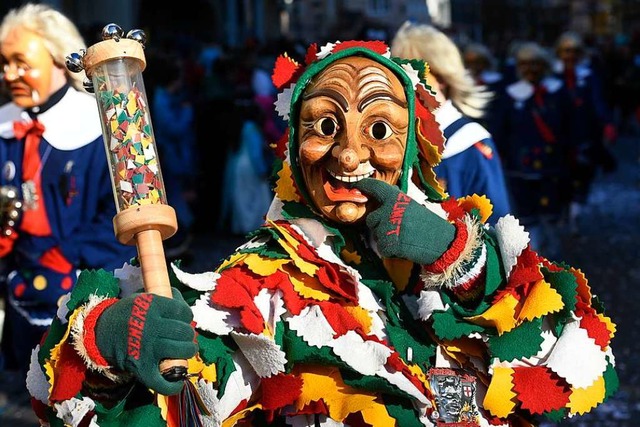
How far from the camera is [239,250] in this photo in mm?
2506

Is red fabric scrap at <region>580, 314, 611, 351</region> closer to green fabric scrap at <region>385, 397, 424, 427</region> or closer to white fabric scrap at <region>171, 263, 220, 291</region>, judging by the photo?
green fabric scrap at <region>385, 397, 424, 427</region>

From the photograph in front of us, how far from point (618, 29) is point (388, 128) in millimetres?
30912

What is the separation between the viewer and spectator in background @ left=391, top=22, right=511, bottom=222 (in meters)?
4.57

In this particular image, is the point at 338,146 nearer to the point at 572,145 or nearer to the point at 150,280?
the point at 150,280

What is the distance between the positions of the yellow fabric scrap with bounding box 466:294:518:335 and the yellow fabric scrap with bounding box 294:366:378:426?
30 centimetres

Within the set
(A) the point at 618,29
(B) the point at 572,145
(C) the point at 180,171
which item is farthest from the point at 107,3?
(A) the point at 618,29

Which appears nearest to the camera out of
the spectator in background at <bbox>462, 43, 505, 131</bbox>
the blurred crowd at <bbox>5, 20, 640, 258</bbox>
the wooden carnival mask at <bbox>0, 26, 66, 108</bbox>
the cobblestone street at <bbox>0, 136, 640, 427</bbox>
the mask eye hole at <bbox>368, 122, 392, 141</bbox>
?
the mask eye hole at <bbox>368, 122, 392, 141</bbox>

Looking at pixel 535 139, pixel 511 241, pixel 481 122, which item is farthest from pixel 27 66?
pixel 535 139

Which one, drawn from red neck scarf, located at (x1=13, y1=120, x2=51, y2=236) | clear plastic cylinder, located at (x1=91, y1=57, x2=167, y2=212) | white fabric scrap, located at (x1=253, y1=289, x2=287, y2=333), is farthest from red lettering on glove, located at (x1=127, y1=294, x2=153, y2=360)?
red neck scarf, located at (x1=13, y1=120, x2=51, y2=236)

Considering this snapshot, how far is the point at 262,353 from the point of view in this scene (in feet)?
7.68

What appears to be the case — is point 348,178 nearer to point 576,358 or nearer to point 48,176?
point 576,358

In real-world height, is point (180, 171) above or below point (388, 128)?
below

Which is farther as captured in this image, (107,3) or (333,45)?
(107,3)

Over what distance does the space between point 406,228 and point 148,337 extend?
0.56 meters
